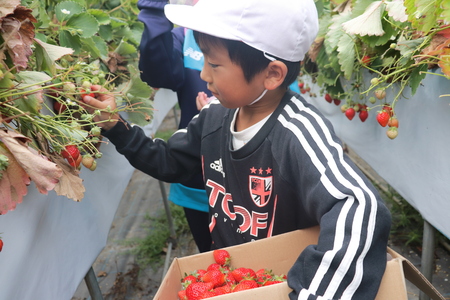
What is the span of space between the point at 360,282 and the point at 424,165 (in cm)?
95

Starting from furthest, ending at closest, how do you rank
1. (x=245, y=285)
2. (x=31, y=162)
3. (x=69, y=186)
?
1. (x=245, y=285)
2. (x=69, y=186)
3. (x=31, y=162)

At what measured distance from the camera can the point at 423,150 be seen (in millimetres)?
1682

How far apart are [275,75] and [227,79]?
5.6 inches

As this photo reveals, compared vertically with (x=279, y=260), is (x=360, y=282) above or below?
above

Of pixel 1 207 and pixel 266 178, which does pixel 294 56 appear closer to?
pixel 266 178

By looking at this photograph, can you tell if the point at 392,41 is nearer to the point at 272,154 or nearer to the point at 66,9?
the point at 272,154

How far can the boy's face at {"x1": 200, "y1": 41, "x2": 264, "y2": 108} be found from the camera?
1.23 m

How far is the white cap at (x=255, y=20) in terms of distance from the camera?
114 cm

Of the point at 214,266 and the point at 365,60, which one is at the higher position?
the point at 365,60

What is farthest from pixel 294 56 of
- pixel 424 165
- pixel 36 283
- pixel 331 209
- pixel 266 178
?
pixel 36 283

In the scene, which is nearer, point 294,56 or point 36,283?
point 36,283

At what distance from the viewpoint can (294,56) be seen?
1.25 m

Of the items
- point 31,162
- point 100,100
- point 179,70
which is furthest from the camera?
point 179,70

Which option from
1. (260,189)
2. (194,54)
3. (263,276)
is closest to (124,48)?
(194,54)
